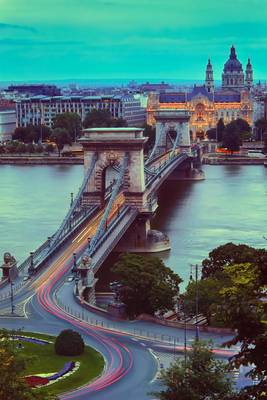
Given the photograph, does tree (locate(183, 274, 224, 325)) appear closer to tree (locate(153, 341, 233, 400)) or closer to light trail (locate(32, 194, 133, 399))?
light trail (locate(32, 194, 133, 399))

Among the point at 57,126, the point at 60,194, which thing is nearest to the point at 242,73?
the point at 57,126

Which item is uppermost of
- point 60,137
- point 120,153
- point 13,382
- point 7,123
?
point 7,123

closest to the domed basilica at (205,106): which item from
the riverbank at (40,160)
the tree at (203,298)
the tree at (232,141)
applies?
the tree at (232,141)

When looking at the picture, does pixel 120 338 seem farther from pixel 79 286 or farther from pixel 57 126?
pixel 57 126

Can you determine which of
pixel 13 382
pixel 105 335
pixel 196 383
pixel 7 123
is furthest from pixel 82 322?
pixel 7 123

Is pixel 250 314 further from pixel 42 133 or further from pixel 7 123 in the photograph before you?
pixel 7 123

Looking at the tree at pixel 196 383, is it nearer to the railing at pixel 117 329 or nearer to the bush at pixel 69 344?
the bush at pixel 69 344
